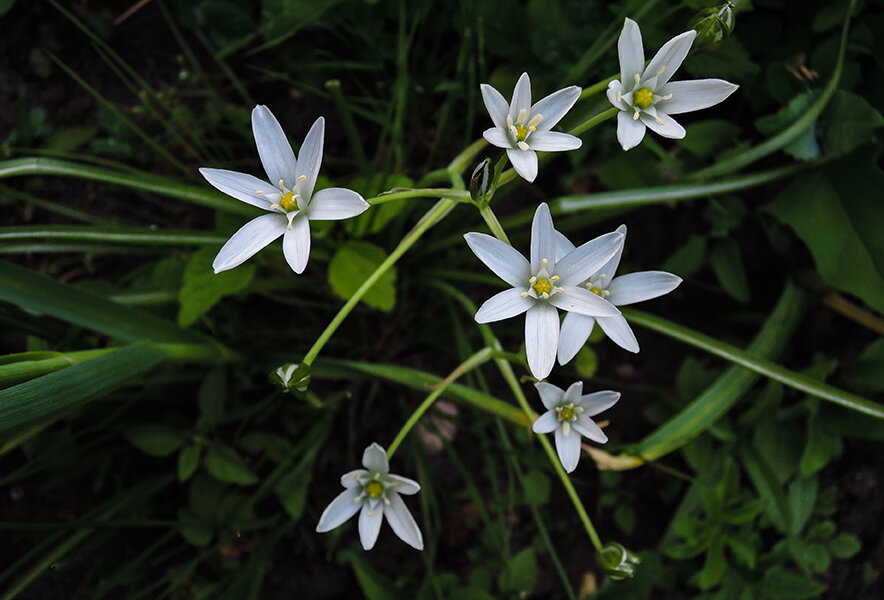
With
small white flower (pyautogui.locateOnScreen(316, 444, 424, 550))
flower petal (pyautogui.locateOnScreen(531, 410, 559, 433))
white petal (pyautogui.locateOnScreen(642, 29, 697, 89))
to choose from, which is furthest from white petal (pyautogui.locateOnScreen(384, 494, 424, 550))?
white petal (pyautogui.locateOnScreen(642, 29, 697, 89))

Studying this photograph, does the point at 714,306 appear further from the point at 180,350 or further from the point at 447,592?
the point at 180,350

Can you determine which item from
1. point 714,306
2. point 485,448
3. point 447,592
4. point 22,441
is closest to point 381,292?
point 485,448

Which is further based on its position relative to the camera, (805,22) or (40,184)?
(40,184)

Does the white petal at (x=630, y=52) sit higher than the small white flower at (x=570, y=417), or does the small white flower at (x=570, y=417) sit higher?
the white petal at (x=630, y=52)

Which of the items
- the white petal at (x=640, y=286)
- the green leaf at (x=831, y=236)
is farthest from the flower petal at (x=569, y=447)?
the green leaf at (x=831, y=236)

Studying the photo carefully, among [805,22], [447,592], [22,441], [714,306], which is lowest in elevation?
[447,592]

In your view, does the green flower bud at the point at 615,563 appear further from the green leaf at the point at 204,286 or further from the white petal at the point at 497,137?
the green leaf at the point at 204,286
